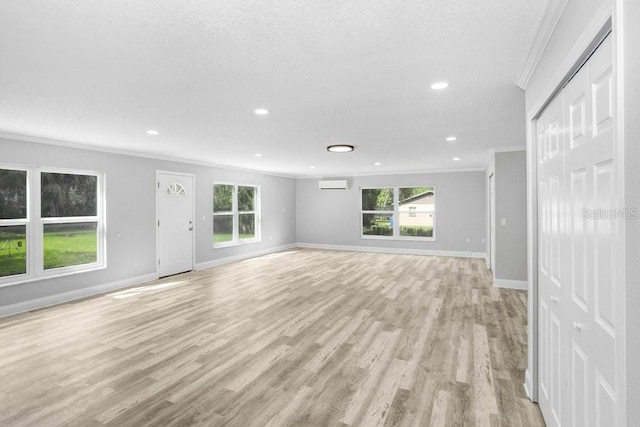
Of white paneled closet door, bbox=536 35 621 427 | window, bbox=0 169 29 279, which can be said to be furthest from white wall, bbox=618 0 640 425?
window, bbox=0 169 29 279

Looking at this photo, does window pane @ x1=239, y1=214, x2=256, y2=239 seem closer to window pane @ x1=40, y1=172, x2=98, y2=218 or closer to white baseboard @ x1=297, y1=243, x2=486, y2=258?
white baseboard @ x1=297, y1=243, x2=486, y2=258

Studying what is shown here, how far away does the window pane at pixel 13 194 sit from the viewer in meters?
4.28

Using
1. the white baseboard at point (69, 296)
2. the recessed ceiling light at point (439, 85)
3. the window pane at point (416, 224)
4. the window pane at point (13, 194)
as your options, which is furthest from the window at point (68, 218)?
the window pane at point (416, 224)

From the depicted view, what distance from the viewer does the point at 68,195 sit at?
505 cm

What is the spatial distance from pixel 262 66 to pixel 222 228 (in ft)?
20.5

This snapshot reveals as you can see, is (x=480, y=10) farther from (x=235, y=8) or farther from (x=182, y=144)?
(x=182, y=144)

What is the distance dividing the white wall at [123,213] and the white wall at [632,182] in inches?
230

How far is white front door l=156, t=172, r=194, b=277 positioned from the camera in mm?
6227

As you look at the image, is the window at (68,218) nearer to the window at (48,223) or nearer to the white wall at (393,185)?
the window at (48,223)

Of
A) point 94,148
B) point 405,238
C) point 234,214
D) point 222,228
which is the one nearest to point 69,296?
point 94,148

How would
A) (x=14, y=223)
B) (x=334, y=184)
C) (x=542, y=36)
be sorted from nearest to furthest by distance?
(x=542, y=36) → (x=14, y=223) → (x=334, y=184)

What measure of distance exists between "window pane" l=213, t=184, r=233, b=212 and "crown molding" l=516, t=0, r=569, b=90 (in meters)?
6.65

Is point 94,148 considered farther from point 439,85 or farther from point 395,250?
point 395,250

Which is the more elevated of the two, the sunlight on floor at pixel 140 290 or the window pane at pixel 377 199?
the window pane at pixel 377 199
